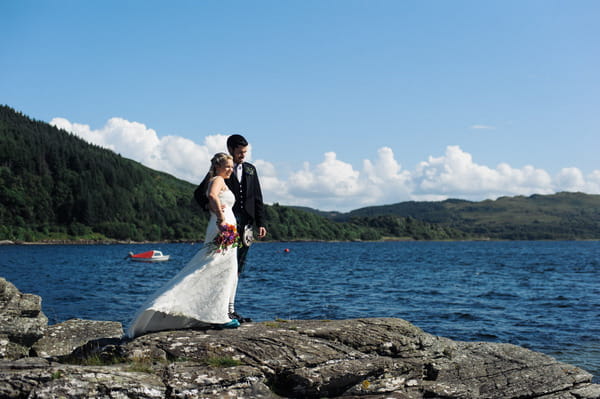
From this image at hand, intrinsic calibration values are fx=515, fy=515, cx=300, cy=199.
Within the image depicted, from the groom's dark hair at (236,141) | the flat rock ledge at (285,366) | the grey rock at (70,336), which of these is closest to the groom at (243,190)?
the groom's dark hair at (236,141)

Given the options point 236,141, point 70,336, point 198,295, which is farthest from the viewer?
point 70,336

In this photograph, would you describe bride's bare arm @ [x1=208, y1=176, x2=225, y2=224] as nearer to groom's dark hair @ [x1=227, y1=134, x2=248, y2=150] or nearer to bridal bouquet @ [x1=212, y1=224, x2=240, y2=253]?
bridal bouquet @ [x1=212, y1=224, x2=240, y2=253]

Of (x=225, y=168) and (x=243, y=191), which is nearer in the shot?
(x=225, y=168)

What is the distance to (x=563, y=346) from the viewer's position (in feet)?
67.2

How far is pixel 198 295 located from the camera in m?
9.53

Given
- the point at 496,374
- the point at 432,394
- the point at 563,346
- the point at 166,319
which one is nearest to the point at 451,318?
the point at 563,346

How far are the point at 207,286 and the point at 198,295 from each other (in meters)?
0.24

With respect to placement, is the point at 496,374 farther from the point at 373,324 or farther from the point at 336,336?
the point at 336,336

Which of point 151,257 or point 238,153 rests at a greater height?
point 238,153

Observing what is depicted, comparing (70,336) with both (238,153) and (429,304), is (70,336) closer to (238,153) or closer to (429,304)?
(238,153)

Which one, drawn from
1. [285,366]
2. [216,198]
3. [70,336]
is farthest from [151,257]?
[285,366]

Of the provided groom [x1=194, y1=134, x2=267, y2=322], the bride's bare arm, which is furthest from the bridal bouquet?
groom [x1=194, y1=134, x2=267, y2=322]

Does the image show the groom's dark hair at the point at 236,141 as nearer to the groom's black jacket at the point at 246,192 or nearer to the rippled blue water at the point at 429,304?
the groom's black jacket at the point at 246,192

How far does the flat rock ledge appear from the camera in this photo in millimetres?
7043
